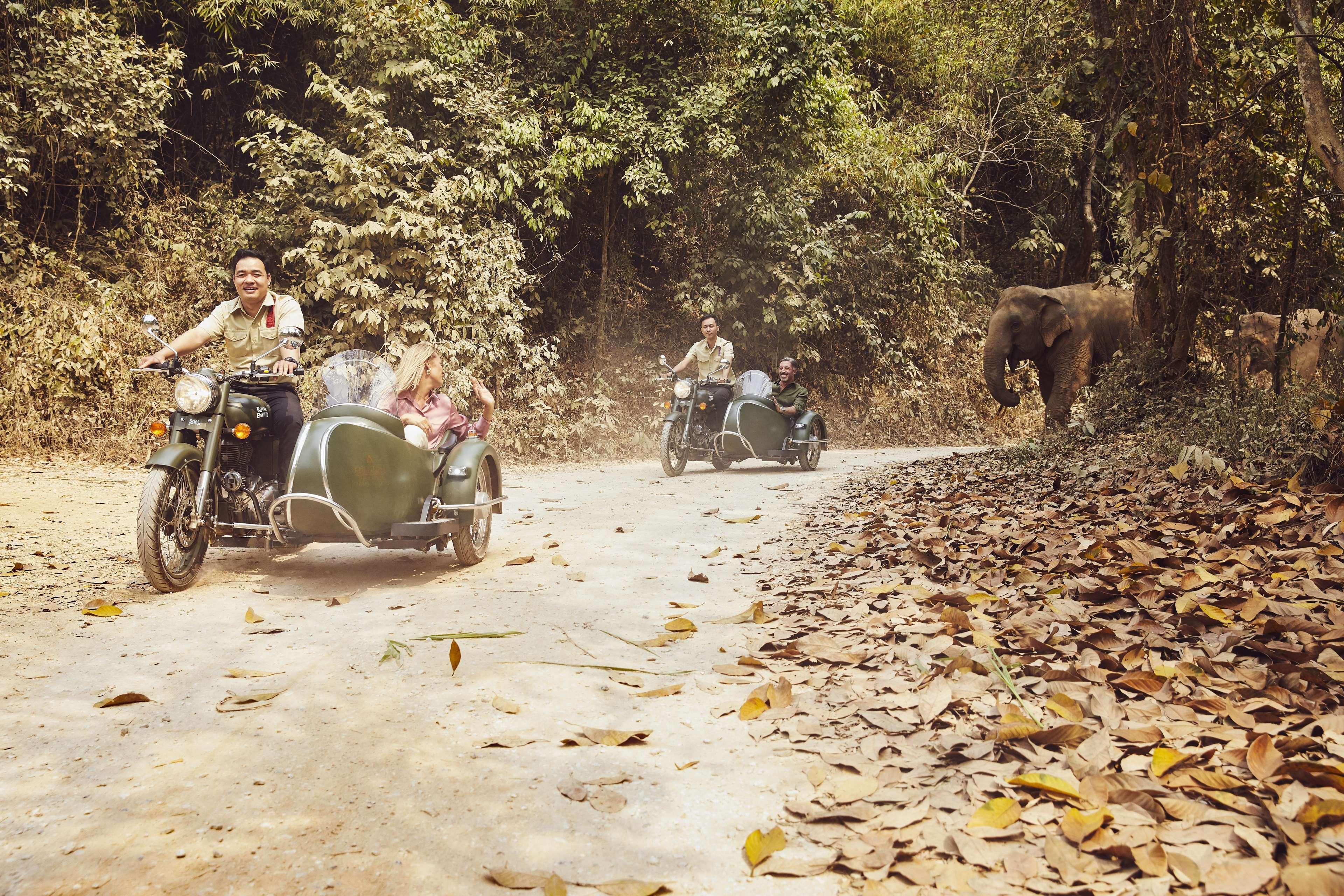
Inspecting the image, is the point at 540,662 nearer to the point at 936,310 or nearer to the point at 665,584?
the point at 665,584

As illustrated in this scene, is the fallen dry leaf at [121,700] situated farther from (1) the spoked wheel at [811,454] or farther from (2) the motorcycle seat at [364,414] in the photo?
(1) the spoked wheel at [811,454]

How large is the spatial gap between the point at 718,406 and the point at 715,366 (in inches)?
26.5

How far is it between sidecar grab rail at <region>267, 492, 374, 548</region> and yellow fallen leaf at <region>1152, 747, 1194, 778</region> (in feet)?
12.7

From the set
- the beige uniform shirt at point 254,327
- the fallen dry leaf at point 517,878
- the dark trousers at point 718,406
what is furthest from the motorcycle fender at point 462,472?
the dark trousers at point 718,406

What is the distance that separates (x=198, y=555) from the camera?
5148 millimetres

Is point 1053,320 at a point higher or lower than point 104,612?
higher

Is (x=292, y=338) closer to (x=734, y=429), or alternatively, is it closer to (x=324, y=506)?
(x=324, y=506)

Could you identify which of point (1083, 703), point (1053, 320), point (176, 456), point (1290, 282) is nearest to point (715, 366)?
point (1053, 320)

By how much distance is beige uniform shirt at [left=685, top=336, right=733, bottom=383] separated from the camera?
11.9 meters

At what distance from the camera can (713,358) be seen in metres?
12.1

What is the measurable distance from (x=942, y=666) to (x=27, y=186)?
12.1m

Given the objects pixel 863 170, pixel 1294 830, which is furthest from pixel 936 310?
pixel 1294 830

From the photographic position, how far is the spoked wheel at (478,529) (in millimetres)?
5660

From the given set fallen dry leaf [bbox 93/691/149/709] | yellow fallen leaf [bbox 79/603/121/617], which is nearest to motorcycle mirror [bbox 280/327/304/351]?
yellow fallen leaf [bbox 79/603/121/617]
